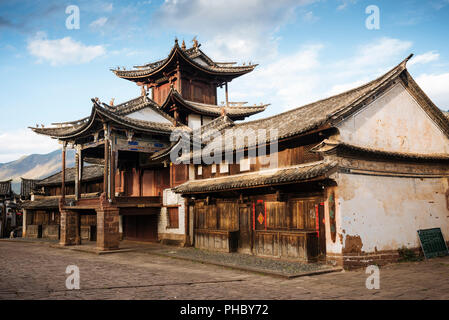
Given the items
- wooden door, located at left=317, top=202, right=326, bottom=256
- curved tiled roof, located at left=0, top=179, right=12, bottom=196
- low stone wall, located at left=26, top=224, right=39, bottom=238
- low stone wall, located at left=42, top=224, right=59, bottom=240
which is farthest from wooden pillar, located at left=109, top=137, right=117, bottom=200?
curved tiled roof, located at left=0, top=179, right=12, bottom=196

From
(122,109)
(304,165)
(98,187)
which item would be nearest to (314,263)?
(304,165)

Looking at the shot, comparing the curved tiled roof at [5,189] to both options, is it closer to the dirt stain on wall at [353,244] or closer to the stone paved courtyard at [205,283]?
the stone paved courtyard at [205,283]

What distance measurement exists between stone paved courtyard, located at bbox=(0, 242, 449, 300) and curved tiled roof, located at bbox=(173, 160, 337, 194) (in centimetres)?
315

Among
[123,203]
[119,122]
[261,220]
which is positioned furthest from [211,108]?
[261,220]

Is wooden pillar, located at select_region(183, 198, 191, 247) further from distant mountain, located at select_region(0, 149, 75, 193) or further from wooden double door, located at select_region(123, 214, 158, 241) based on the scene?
distant mountain, located at select_region(0, 149, 75, 193)

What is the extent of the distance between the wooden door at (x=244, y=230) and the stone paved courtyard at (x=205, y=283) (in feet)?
9.17

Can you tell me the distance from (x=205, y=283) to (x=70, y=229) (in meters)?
15.4

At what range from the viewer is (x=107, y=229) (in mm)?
19016

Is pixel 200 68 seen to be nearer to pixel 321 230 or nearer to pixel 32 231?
pixel 321 230

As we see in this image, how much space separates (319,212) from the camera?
42.2 ft

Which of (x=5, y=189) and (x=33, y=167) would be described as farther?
(x=33, y=167)

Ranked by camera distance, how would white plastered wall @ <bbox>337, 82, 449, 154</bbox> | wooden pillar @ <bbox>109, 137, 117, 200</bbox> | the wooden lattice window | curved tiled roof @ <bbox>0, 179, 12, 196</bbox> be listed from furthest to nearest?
curved tiled roof @ <bbox>0, 179, 12, 196</bbox>, the wooden lattice window, wooden pillar @ <bbox>109, 137, 117, 200</bbox>, white plastered wall @ <bbox>337, 82, 449, 154</bbox>

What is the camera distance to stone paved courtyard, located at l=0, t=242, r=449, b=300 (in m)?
8.62
